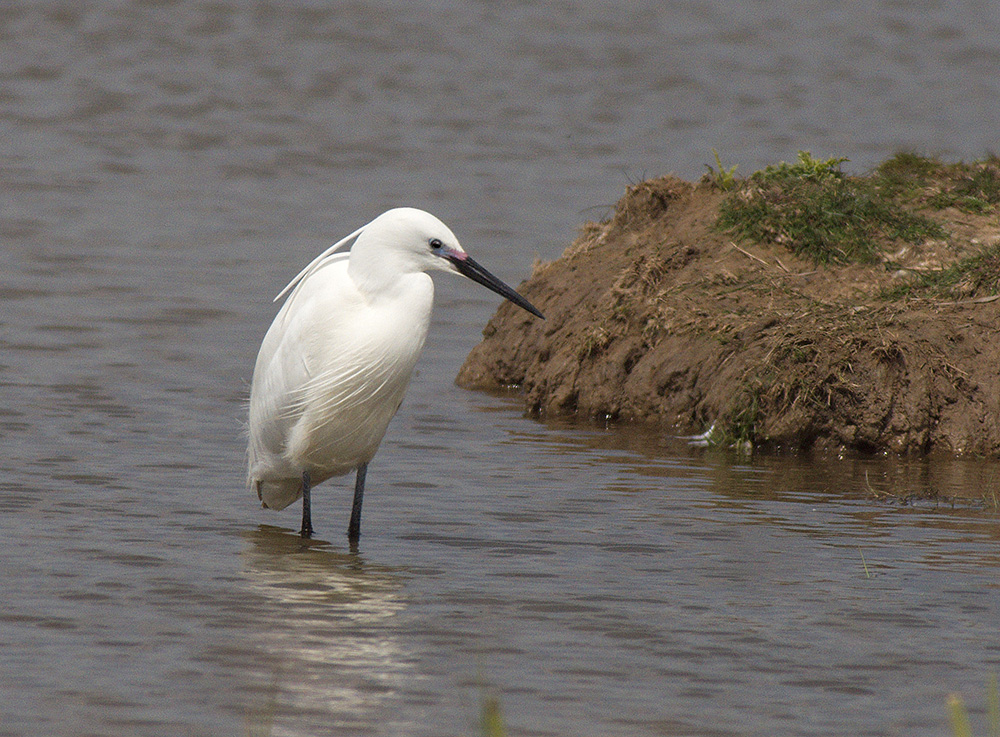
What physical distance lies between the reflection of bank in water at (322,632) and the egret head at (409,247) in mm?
1264

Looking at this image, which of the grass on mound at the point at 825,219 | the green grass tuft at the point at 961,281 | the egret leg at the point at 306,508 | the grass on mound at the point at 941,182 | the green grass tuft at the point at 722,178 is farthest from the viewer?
the green grass tuft at the point at 722,178

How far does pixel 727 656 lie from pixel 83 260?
958 cm

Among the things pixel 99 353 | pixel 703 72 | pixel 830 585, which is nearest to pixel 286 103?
pixel 703 72

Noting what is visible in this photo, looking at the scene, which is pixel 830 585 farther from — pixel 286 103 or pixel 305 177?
pixel 286 103

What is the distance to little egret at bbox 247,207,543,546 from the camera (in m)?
6.80

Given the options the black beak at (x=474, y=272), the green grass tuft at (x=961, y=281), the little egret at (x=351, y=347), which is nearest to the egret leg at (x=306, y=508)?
the little egret at (x=351, y=347)

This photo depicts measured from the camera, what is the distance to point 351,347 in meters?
6.97

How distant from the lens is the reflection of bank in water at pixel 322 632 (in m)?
5.10

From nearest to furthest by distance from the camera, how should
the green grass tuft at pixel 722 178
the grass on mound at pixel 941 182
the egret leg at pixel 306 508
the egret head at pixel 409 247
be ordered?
the egret head at pixel 409 247 < the egret leg at pixel 306 508 < the grass on mound at pixel 941 182 < the green grass tuft at pixel 722 178

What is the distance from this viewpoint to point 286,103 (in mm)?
21984

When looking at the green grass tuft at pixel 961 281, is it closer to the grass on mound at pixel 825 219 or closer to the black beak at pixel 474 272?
the grass on mound at pixel 825 219

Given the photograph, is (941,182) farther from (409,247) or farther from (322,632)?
(322,632)

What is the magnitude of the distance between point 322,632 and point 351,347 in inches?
60.4

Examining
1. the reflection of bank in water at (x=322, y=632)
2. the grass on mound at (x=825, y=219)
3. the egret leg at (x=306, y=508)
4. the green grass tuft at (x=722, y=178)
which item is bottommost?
the reflection of bank in water at (x=322, y=632)
